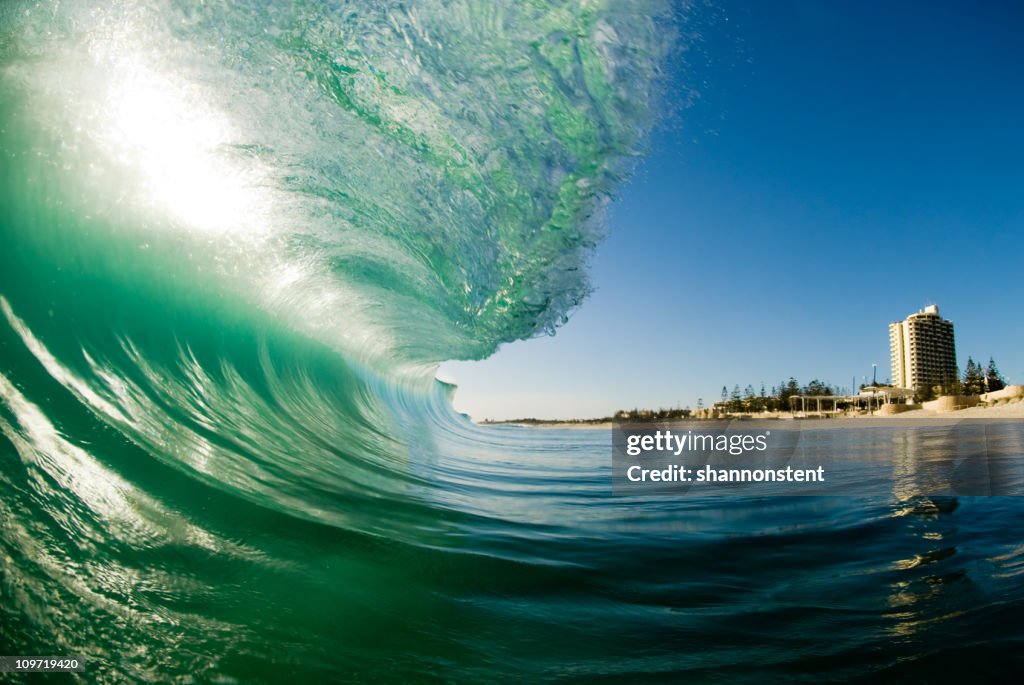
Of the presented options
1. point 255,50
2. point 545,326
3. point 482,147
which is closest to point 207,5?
point 255,50

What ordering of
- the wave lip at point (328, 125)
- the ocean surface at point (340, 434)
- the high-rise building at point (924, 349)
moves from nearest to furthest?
1. the ocean surface at point (340, 434)
2. the wave lip at point (328, 125)
3. the high-rise building at point (924, 349)

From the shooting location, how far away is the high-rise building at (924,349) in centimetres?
9731

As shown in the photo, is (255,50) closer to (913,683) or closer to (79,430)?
(79,430)

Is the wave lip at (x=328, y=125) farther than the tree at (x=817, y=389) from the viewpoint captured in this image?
No

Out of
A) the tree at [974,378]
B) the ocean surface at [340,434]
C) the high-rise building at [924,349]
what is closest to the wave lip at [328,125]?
the ocean surface at [340,434]

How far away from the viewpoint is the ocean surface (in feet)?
6.17

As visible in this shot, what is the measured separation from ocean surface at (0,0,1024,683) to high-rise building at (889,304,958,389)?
113183 mm

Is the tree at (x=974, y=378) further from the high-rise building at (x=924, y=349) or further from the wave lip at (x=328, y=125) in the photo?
the wave lip at (x=328, y=125)

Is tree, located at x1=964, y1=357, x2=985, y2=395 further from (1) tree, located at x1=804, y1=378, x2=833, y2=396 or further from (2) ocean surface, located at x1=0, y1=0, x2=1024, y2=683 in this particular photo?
(2) ocean surface, located at x1=0, y1=0, x2=1024, y2=683

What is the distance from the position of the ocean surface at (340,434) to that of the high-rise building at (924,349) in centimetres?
11318

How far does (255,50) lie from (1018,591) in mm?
5869

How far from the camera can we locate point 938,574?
2.75m

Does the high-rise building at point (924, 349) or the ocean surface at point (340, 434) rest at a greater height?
the high-rise building at point (924, 349)

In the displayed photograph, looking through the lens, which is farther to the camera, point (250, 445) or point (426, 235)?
point (426, 235)
